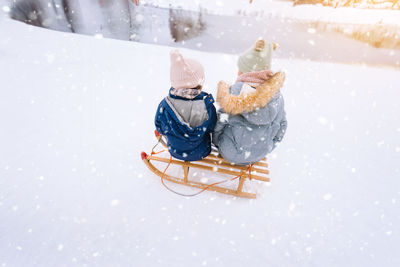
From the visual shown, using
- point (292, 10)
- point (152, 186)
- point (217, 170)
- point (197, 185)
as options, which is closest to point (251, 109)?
point (217, 170)

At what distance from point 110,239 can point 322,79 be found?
4.15 m

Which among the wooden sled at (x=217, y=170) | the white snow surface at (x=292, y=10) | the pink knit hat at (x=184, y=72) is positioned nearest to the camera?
the pink knit hat at (x=184, y=72)

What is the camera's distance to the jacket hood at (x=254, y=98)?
139 cm

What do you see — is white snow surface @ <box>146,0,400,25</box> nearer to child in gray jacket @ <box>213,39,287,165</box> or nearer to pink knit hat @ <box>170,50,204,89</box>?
child in gray jacket @ <box>213,39,287,165</box>

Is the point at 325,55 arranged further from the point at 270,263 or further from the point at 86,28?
the point at 86,28

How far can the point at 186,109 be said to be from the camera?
1554 millimetres

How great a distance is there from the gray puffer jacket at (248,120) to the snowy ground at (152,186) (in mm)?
600

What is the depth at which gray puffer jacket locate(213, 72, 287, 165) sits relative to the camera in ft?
4.62

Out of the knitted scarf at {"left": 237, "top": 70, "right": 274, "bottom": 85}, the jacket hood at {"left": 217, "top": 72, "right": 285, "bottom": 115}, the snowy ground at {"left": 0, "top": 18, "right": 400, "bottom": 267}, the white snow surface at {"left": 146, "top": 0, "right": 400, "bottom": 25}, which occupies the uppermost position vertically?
the white snow surface at {"left": 146, "top": 0, "right": 400, "bottom": 25}

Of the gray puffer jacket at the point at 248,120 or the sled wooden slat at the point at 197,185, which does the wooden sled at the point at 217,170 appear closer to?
the sled wooden slat at the point at 197,185

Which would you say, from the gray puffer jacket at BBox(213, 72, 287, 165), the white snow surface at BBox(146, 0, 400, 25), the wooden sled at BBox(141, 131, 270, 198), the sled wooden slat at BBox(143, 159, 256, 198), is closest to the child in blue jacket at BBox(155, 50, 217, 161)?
the gray puffer jacket at BBox(213, 72, 287, 165)

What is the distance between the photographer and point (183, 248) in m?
1.75

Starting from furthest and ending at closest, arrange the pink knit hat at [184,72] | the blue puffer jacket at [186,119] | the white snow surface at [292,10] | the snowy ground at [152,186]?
the white snow surface at [292,10]
the snowy ground at [152,186]
the blue puffer jacket at [186,119]
the pink knit hat at [184,72]

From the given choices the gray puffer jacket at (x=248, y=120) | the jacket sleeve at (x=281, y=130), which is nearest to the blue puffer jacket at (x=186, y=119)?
the gray puffer jacket at (x=248, y=120)
